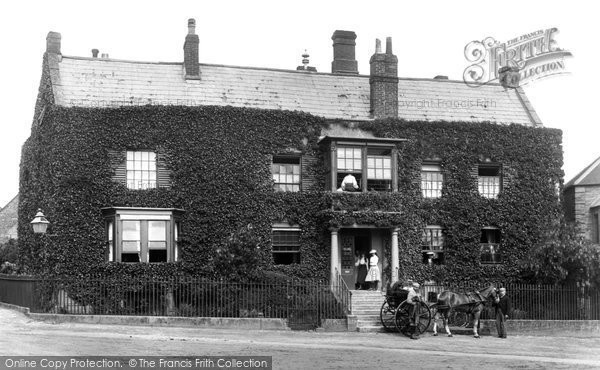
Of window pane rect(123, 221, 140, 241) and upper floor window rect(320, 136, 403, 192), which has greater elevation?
upper floor window rect(320, 136, 403, 192)

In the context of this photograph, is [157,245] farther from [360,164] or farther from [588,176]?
[588,176]

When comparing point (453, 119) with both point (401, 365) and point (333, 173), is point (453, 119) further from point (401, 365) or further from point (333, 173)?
point (401, 365)

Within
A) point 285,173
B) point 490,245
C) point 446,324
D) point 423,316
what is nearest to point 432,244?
point 490,245

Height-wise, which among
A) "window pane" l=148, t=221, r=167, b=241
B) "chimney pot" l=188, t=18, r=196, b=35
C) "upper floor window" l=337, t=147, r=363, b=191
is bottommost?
"window pane" l=148, t=221, r=167, b=241

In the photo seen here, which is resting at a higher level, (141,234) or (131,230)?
(131,230)

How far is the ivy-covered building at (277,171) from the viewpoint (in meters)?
30.5

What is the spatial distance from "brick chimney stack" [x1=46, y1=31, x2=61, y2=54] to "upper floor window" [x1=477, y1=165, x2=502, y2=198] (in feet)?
59.1

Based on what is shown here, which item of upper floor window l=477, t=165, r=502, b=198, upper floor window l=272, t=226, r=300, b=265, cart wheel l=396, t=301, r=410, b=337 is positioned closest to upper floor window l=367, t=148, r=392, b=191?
upper floor window l=272, t=226, r=300, b=265

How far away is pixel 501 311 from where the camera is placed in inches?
1058

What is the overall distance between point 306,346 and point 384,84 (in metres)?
16.0

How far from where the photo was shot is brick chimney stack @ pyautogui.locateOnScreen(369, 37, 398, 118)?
113ft

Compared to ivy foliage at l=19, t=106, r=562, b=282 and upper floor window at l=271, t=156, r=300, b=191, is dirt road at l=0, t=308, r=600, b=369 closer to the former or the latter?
ivy foliage at l=19, t=106, r=562, b=282

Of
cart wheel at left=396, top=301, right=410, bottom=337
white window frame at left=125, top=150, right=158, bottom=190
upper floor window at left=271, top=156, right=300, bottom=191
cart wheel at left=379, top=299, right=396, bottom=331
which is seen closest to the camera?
cart wheel at left=396, top=301, right=410, bottom=337

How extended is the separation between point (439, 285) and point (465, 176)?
5.97m
